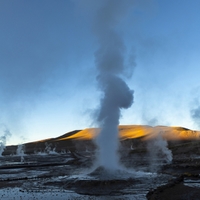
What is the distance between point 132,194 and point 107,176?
9.57 metres

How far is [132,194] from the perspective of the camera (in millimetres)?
25000

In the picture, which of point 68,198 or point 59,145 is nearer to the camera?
point 68,198

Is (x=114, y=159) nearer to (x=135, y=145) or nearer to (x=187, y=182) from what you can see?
(x=187, y=182)

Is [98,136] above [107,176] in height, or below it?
above

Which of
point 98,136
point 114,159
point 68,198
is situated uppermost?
point 98,136

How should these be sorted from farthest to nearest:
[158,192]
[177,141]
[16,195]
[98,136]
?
[177,141], [98,136], [16,195], [158,192]

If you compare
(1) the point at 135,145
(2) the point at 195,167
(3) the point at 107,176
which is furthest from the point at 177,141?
(3) the point at 107,176

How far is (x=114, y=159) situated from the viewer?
134 feet

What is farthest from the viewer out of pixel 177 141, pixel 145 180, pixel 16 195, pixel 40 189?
pixel 177 141

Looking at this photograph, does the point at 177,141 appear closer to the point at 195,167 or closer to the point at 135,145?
the point at 135,145

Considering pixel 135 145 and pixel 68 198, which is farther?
pixel 135 145

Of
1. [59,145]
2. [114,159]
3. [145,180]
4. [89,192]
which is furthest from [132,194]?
[59,145]

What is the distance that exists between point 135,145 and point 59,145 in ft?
227

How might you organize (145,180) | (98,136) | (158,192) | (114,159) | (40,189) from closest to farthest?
(158,192), (40,189), (145,180), (114,159), (98,136)
